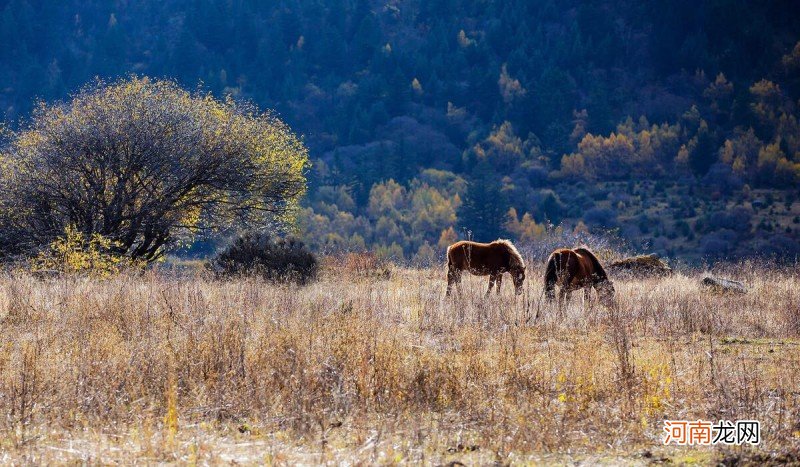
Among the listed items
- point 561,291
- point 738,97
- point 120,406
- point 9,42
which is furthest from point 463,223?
point 9,42

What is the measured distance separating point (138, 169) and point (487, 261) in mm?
12313

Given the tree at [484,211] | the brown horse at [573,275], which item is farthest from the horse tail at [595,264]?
the tree at [484,211]

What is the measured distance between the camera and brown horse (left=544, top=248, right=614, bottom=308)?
1380 cm

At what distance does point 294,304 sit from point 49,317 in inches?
121

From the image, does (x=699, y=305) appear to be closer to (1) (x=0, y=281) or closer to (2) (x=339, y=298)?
(2) (x=339, y=298)

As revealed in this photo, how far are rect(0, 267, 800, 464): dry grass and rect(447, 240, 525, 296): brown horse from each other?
4925 millimetres

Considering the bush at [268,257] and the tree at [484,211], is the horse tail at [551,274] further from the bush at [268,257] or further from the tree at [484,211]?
the tree at [484,211]

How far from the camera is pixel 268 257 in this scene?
2188cm

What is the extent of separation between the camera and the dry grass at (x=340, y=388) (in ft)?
19.7

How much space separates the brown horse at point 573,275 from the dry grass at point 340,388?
2.84 meters

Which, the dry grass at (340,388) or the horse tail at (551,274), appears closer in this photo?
the dry grass at (340,388)

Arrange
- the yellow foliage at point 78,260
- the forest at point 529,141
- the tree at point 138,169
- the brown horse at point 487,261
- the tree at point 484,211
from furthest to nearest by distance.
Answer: the forest at point 529,141, the tree at point 484,211, the tree at point 138,169, the yellow foliage at point 78,260, the brown horse at point 487,261

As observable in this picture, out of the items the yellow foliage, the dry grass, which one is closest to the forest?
the yellow foliage

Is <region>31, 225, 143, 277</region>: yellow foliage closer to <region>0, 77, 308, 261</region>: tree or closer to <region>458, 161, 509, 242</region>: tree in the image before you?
<region>0, 77, 308, 261</region>: tree
